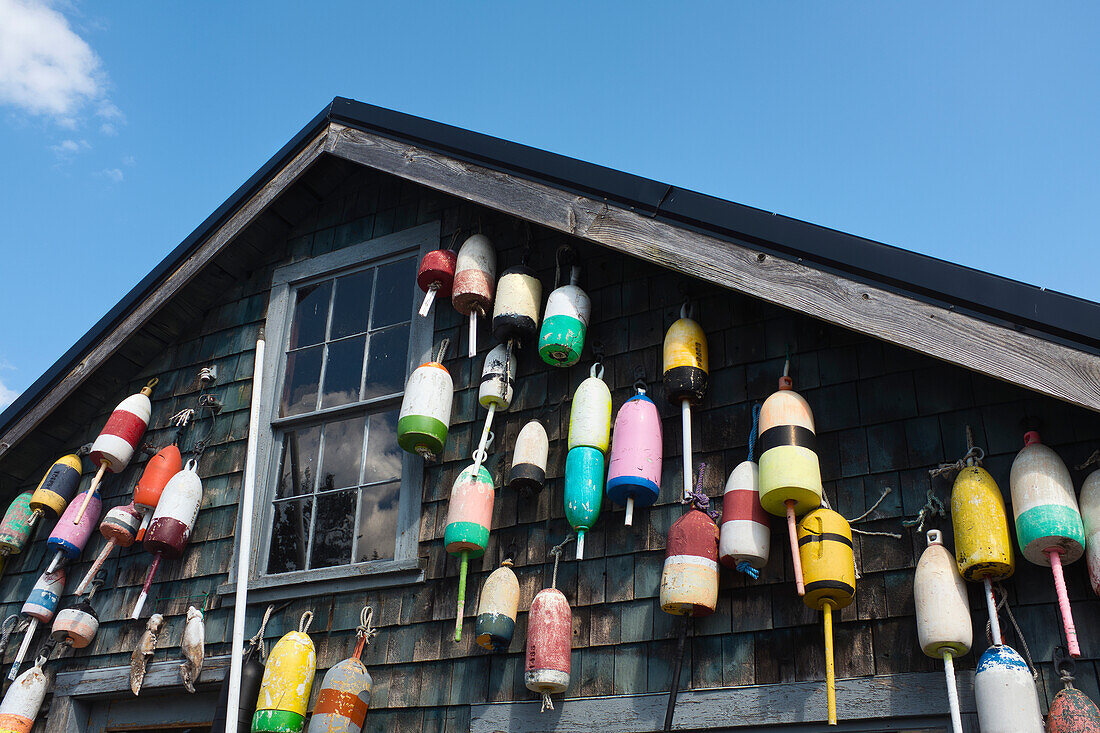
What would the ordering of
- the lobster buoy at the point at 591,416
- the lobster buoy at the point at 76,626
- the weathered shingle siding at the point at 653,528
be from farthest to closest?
the lobster buoy at the point at 76,626 < the lobster buoy at the point at 591,416 < the weathered shingle siding at the point at 653,528

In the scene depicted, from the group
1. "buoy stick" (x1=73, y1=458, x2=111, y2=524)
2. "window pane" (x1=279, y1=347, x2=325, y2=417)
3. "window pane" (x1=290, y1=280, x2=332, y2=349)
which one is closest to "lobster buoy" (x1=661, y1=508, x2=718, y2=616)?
"window pane" (x1=279, y1=347, x2=325, y2=417)

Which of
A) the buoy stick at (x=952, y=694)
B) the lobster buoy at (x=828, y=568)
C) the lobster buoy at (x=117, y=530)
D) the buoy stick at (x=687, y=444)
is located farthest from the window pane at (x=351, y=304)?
the buoy stick at (x=952, y=694)

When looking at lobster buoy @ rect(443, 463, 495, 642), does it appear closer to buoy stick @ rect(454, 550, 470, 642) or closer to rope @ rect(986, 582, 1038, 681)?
buoy stick @ rect(454, 550, 470, 642)

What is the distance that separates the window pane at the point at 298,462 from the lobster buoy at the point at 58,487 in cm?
145

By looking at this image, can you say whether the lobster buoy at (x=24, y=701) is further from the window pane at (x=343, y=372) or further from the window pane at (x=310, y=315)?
the window pane at (x=310, y=315)

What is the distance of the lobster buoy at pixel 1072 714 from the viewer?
2900 mm

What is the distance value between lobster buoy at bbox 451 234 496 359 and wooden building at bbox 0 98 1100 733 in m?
0.16

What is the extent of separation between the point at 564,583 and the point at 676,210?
1630 mm

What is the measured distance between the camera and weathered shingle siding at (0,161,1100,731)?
3.50 m

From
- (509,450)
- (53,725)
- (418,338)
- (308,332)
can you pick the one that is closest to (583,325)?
(509,450)

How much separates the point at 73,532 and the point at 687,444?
11.7ft

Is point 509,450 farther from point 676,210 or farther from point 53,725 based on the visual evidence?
point 53,725

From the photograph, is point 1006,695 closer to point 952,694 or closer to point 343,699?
point 952,694

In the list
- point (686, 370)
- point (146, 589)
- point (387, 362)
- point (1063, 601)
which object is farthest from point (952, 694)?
point (146, 589)
